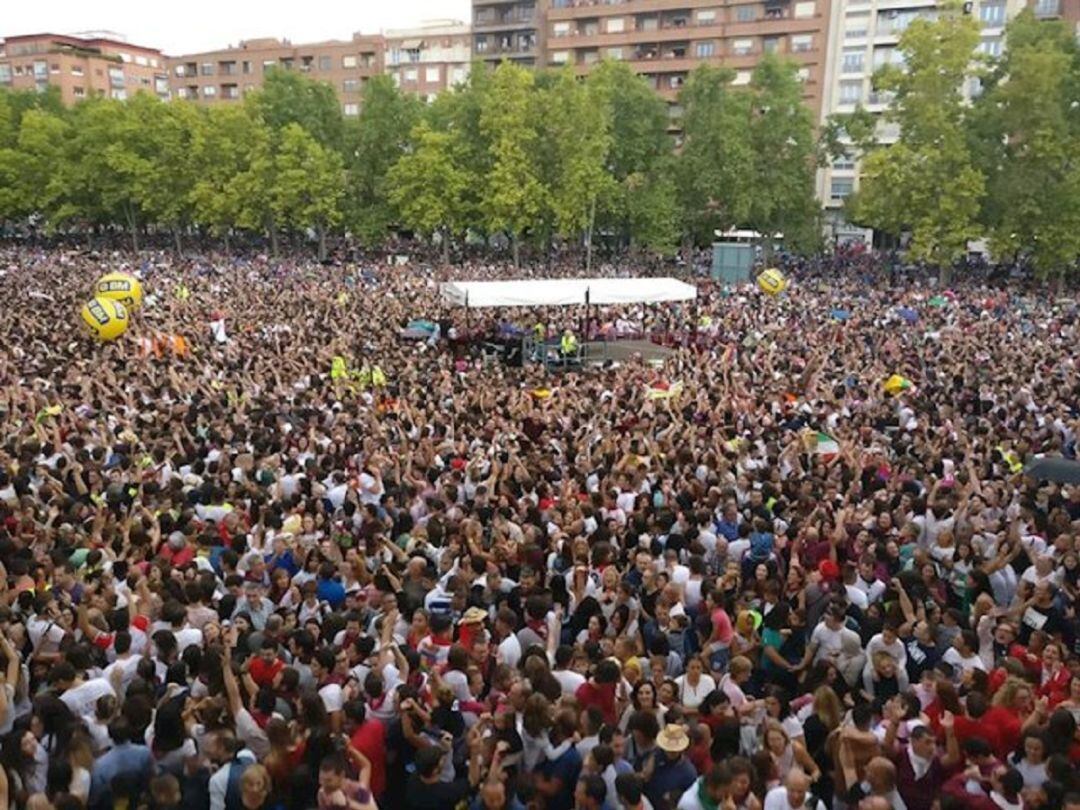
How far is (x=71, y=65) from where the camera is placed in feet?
295

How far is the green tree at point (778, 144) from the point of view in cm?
4153

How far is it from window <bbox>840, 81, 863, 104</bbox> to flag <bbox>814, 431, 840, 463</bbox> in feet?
163

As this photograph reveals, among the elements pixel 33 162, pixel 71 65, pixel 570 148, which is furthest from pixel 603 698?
pixel 71 65

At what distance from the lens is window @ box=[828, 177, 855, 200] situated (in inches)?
2246

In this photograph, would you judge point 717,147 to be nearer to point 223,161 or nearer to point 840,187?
point 840,187

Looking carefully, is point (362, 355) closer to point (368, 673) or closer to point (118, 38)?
point (368, 673)

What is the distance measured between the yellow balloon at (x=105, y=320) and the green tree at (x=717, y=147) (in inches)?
1170

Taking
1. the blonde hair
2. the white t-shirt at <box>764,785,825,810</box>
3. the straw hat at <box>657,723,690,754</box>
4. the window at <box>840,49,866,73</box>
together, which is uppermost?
the window at <box>840,49,866,73</box>

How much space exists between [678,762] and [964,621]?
269 cm

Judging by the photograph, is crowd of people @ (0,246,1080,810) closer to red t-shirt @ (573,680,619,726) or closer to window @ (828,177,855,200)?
red t-shirt @ (573,680,619,726)

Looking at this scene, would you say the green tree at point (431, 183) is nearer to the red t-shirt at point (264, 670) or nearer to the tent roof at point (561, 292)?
the tent roof at point (561, 292)

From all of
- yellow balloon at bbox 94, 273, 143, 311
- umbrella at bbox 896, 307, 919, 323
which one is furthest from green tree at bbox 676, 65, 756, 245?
yellow balloon at bbox 94, 273, 143, 311

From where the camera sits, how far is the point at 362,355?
17.8m

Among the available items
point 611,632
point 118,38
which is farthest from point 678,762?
point 118,38
